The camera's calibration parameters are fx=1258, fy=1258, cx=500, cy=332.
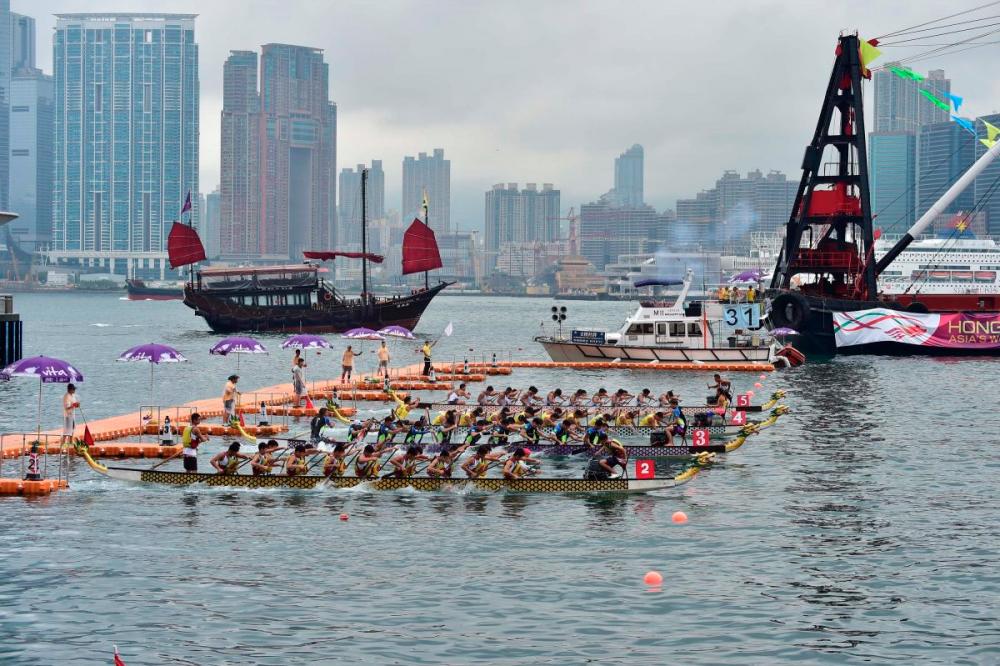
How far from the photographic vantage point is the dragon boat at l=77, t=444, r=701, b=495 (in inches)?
1304

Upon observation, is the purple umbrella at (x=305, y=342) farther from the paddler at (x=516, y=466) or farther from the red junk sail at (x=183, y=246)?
the red junk sail at (x=183, y=246)

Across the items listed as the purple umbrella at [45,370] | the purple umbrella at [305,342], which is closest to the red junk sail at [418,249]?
the purple umbrella at [305,342]

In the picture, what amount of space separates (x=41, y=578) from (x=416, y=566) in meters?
7.44

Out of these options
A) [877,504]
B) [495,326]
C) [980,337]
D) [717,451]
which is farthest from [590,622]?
[495,326]

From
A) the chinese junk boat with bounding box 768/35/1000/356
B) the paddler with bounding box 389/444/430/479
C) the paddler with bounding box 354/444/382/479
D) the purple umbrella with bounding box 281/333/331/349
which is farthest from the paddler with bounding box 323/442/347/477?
the chinese junk boat with bounding box 768/35/1000/356

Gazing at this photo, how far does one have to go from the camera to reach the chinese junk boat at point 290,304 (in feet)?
424

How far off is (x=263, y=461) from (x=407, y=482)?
397 centimetres

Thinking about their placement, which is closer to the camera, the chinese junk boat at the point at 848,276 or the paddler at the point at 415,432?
the paddler at the point at 415,432

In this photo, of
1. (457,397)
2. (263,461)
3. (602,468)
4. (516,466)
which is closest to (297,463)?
(263,461)

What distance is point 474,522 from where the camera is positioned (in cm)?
3022

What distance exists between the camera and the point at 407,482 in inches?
1328

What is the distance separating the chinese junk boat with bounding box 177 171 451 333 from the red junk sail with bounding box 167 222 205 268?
7682 millimetres

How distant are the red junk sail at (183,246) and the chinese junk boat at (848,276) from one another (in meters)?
71.8

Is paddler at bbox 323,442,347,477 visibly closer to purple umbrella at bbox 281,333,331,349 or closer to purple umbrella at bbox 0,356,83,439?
purple umbrella at bbox 0,356,83,439
